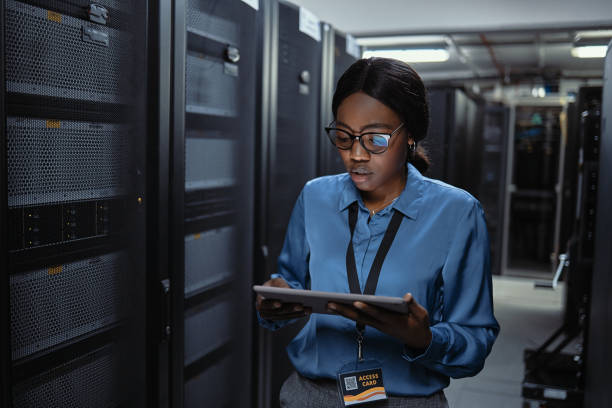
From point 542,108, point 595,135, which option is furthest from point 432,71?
point 595,135

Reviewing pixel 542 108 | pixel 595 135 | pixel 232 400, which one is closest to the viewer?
pixel 232 400

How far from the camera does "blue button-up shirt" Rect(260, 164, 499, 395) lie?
119cm

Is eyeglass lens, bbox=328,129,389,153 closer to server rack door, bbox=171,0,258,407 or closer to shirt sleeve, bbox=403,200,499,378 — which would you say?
shirt sleeve, bbox=403,200,499,378

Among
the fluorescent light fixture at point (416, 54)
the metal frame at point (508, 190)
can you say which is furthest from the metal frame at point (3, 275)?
the metal frame at point (508, 190)

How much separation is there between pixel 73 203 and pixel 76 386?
0.52 metres

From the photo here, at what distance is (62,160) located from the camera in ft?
4.73

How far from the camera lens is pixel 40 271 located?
1.42 metres

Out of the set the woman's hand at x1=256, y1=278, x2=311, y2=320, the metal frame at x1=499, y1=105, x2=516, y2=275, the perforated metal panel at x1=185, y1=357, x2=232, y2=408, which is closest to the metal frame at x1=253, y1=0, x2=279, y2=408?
the perforated metal panel at x1=185, y1=357, x2=232, y2=408

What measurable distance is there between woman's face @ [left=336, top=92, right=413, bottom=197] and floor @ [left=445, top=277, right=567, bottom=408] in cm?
189

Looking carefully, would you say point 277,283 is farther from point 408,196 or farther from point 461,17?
point 461,17

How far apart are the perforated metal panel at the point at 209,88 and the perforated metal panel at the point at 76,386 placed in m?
0.87

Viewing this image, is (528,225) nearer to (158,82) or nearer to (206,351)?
(206,351)

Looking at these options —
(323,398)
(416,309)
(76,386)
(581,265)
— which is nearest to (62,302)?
(76,386)

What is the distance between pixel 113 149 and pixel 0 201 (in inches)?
17.2
